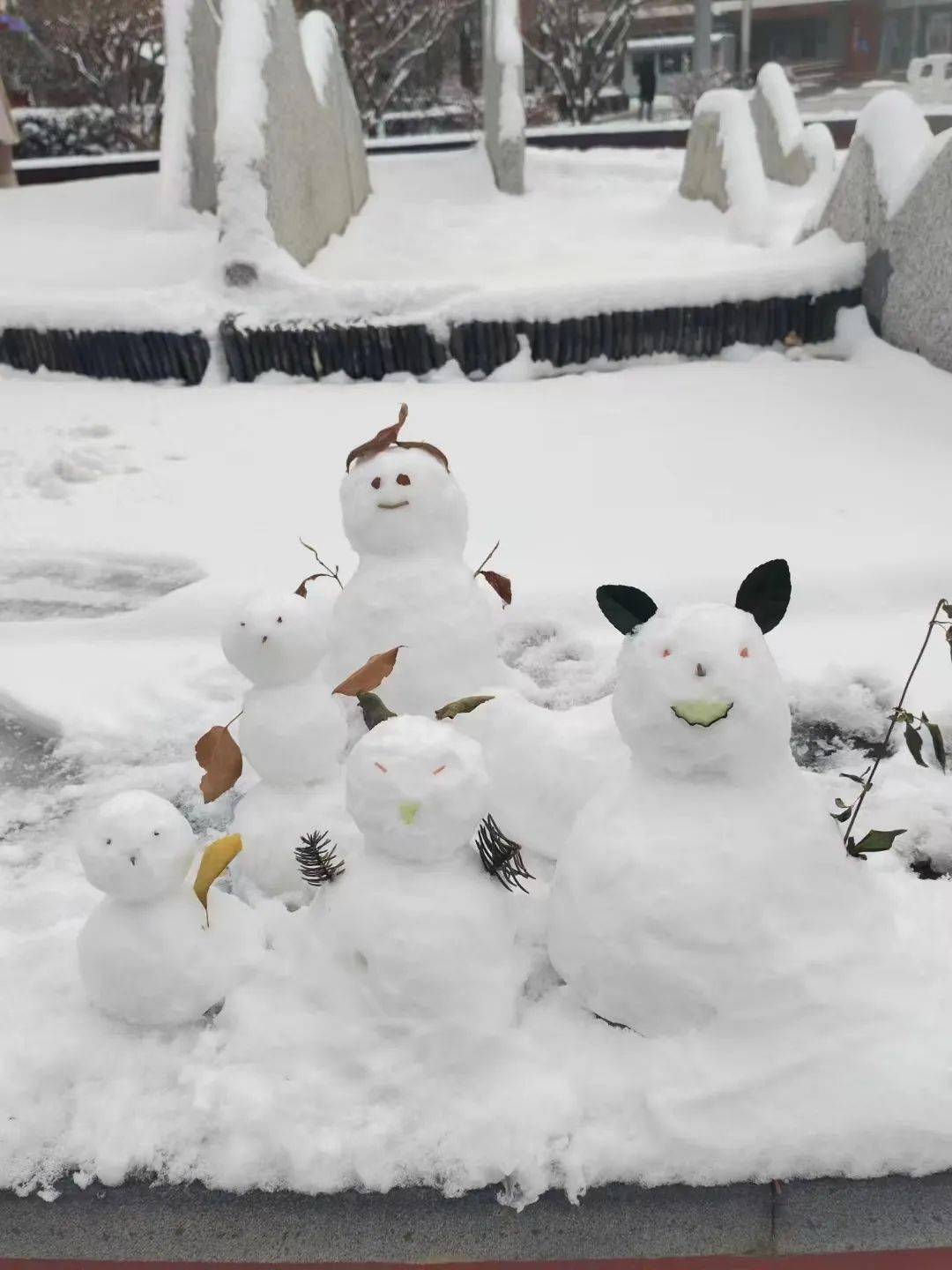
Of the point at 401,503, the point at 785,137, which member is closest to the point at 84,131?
the point at 785,137

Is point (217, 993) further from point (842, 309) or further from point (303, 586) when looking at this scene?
point (842, 309)

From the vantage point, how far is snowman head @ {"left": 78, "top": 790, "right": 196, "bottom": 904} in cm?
173

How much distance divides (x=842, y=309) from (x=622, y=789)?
5.06 metres

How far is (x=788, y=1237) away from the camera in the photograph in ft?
Result: 5.17

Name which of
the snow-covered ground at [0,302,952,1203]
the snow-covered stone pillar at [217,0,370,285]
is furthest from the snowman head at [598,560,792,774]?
the snow-covered stone pillar at [217,0,370,285]

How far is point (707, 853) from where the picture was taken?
166cm

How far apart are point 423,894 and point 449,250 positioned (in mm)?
6728

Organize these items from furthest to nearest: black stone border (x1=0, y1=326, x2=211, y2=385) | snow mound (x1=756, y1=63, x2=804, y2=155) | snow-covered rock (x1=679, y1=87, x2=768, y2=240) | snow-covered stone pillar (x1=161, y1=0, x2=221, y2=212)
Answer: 1. snow mound (x1=756, y1=63, x2=804, y2=155)
2. snow-covered stone pillar (x1=161, y1=0, x2=221, y2=212)
3. snow-covered rock (x1=679, y1=87, x2=768, y2=240)
4. black stone border (x1=0, y1=326, x2=211, y2=385)

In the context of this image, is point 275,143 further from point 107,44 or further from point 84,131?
point 84,131

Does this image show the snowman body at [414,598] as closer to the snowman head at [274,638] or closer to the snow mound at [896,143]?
the snowman head at [274,638]

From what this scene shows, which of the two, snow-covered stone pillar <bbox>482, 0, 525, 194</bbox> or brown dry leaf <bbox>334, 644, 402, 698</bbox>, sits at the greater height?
snow-covered stone pillar <bbox>482, 0, 525, 194</bbox>

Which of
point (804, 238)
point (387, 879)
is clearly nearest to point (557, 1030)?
point (387, 879)

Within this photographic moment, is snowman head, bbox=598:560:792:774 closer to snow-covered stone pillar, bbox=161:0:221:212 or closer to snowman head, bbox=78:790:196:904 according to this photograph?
snowman head, bbox=78:790:196:904

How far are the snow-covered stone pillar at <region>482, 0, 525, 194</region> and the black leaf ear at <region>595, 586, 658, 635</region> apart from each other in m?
8.27
